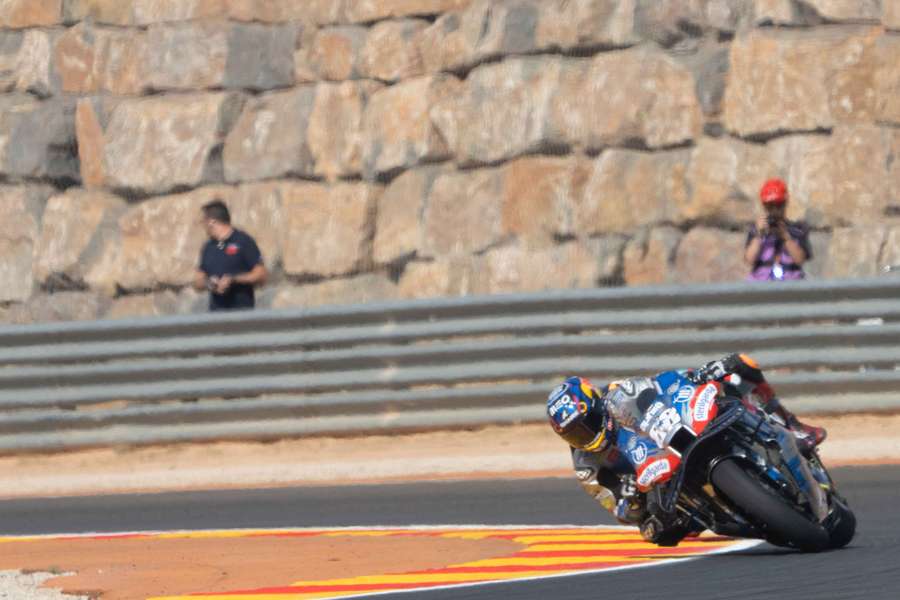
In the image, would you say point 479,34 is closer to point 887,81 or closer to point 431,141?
point 431,141

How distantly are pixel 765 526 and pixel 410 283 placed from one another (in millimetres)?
9469

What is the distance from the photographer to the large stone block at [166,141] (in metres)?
19.5

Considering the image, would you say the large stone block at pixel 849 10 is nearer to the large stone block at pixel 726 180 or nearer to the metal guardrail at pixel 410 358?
the large stone block at pixel 726 180

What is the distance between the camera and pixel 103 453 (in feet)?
52.6

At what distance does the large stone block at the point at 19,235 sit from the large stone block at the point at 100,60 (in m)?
1.13

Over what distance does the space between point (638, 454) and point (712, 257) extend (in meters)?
7.41

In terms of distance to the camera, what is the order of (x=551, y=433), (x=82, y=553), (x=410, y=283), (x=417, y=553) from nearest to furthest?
(x=417, y=553), (x=82, y=553), (x=551, y=433), (x=410, y=283)

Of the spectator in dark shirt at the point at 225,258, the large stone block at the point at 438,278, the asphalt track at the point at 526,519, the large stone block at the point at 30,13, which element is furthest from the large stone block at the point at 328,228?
the asphalt track at the point at 526,519

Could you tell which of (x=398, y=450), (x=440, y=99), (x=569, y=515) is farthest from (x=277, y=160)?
(x=569, y=515)

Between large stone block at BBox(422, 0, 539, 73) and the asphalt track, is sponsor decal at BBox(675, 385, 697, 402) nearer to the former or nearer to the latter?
the asphalt track

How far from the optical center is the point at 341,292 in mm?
18328

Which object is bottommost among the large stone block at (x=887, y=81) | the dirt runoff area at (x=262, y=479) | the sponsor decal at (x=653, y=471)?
the dirt runoff area at (x=262, y=479)

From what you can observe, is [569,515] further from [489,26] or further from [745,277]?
[489,26]

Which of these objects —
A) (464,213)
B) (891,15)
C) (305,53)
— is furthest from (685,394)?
(305,53)
